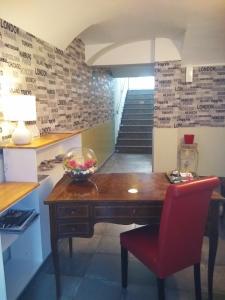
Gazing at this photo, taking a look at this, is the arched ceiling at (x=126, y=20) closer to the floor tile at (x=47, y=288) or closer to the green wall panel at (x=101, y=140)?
the green wall panel at (x=101, y=140)

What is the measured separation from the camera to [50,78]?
3156mm

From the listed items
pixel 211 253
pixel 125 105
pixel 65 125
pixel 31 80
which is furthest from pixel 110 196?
pixel 125 105

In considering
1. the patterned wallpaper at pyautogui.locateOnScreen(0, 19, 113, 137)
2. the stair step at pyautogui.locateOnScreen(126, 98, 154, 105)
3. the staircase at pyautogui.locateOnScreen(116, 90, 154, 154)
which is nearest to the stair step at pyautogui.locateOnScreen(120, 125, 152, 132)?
the staircase at pyautogui.locateOnScreen(116, 90, 154, 154)

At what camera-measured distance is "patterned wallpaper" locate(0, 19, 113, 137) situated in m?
2.30

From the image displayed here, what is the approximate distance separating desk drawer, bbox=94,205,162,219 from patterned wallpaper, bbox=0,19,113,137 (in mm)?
1322

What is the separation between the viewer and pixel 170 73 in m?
4.66

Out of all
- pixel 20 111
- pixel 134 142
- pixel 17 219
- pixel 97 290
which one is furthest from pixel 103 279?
pixel 134 142

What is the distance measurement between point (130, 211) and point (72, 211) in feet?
1.29

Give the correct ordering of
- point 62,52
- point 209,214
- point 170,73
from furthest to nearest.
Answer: point 170,73 < point 62,52 < point 209,214

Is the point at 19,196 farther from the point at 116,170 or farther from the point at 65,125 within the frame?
the point at 116,170

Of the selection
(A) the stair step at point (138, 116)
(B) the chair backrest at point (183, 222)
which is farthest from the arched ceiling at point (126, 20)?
(A) the stair step at point (138, 116)

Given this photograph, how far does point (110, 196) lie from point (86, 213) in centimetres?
20

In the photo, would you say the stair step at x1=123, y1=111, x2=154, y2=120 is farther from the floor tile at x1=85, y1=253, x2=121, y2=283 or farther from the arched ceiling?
the floor tile at x1=85, y1=253, x2=121, y2=283

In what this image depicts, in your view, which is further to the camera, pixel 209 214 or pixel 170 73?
pixel 170 73
